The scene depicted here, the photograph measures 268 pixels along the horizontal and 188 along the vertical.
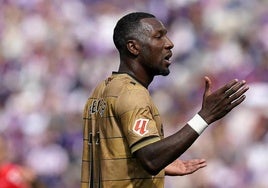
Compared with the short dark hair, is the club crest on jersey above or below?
below

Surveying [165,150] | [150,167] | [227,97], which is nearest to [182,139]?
[165,150]

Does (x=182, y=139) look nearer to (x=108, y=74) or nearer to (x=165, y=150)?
(x=165, y=150)

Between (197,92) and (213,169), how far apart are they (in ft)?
3.41

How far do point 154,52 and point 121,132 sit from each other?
54 cm

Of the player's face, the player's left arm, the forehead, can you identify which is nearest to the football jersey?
the player's face

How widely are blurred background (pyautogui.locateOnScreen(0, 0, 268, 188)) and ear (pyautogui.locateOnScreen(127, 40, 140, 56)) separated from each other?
170 inches

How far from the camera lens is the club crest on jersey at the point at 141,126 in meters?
4.43

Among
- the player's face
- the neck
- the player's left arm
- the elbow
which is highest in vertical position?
the player's face

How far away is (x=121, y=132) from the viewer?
4.60 meters

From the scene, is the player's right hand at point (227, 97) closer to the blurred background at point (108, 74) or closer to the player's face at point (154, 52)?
the player's face at point (154, 52)

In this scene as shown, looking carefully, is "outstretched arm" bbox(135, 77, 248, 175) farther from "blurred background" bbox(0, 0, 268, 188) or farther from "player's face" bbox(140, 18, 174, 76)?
"blurred background" bbox(0, 0, 268, 188)

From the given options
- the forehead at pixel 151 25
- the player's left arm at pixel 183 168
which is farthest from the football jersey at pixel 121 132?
the player's left arm at pixel 183 168

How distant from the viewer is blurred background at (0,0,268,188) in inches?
357

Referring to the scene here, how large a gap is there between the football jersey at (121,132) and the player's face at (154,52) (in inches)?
5.4
